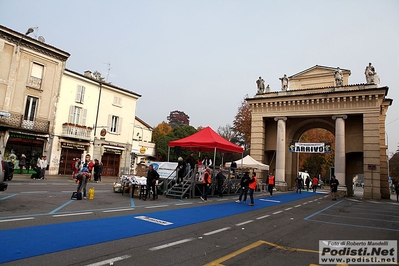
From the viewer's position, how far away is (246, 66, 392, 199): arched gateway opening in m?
23.5

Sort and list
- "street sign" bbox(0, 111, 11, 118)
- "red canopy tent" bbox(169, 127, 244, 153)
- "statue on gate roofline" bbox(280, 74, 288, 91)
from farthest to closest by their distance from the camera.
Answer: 1. "statue on gate roofline" bbox(280, 74, 288, 91)
2. "street sign" bbox(0, 111, 11, 118)
3. "red canopy tent" bbox(169, 127, 244, 153)

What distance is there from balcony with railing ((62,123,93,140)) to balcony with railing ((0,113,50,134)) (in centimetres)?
161

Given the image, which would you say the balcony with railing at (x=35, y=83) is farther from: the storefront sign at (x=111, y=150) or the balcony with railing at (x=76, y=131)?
the storefront sign at (x=111, y=150)

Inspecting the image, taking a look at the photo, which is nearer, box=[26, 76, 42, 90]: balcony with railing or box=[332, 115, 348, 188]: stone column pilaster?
box=[26, 76, 42, 90]: balcony with railing

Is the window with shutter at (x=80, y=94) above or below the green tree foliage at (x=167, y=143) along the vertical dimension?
above

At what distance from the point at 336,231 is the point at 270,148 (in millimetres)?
21849

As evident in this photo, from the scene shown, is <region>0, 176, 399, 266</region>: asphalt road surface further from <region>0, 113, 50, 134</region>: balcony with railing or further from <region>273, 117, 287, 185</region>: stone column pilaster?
<region>273, 117, 287, 185</region>: stone column pilaster

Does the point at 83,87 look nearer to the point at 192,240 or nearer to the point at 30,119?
the point at 30,119

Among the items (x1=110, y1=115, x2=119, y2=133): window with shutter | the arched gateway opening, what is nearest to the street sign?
(x1=110, y1=115, x2=119, y2=133): window with shutter

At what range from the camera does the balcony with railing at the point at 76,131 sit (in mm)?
26406

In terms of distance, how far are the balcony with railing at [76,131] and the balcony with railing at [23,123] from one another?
1615mm

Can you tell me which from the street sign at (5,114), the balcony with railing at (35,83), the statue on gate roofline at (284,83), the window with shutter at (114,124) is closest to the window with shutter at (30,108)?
the balcony with railing at (35,83)

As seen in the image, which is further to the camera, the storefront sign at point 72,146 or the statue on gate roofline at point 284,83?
the statue on gate roofline at point 284,83

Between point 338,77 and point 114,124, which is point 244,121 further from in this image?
point 114,124
